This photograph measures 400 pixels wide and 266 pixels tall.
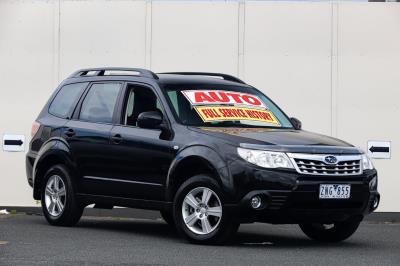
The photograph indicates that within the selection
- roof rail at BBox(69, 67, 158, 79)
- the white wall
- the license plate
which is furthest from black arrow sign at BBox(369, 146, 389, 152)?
the license plate

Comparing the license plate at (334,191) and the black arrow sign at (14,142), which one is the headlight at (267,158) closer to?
the license plate at (334,191)

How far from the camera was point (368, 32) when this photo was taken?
653 inches

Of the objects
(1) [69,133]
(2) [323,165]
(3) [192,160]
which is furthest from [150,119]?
(2) [323,165]

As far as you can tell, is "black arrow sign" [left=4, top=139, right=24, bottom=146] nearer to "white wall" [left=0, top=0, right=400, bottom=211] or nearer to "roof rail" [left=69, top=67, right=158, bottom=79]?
"white wall" [left=0, top=0, right=400, bottom=211]

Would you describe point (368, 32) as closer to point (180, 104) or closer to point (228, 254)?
point (180, 104)

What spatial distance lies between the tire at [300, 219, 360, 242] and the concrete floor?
126 mm

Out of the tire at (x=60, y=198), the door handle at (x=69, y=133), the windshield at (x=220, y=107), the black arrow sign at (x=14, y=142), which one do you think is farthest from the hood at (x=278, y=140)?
the black arrow sign at (x=14, y=142)

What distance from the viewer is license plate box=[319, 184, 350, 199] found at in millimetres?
10430

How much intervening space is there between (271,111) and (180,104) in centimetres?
115

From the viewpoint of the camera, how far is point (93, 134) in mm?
12133

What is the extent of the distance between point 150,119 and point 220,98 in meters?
0.97

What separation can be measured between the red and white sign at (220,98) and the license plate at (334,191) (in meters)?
1.76

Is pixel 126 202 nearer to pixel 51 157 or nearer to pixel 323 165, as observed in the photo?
pixel 51 157

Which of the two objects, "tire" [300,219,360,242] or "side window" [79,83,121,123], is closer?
"tire" [300,219,360,242]
